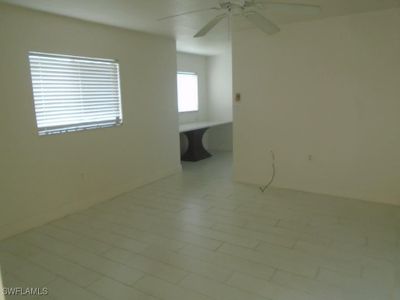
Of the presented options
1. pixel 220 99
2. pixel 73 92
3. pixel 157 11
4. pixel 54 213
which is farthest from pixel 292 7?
pixel 220 99

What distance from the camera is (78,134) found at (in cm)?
377

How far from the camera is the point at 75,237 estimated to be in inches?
121

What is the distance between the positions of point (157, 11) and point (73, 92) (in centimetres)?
137

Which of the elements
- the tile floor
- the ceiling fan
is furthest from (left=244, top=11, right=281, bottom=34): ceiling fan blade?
the tile floor

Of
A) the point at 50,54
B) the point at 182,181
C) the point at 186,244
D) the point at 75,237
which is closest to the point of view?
the point at 186,244

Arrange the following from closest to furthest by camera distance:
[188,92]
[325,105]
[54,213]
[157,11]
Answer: [157,11]
[54,213]
[325,105]
[188,92]

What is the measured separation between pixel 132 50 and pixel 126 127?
1.09 metres

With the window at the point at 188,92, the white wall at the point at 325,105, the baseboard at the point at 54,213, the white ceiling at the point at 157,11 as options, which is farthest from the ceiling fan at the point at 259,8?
the window at the point at 188,92

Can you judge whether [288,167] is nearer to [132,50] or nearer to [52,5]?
[132,50]

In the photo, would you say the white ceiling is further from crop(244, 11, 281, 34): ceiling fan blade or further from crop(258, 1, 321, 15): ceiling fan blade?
crop(258, 1, 321, 15): ceiling fan blade

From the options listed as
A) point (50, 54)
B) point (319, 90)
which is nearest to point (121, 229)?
point (50, 54)

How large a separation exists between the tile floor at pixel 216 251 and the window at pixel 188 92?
303 centimetres

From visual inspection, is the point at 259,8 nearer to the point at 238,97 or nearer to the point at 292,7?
the point at 292,7

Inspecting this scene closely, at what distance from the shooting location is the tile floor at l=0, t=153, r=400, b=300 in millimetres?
2230
